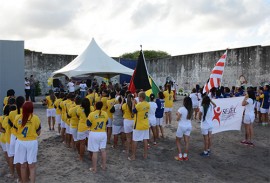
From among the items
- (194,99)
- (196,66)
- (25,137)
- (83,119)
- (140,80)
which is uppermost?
(196,66)

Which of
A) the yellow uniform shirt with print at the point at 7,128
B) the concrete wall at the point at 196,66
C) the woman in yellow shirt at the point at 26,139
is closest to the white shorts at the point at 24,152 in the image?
the woman in yellow shirt at the point at 26,139

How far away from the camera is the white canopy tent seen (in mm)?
12938

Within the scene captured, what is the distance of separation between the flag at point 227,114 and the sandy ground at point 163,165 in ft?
2.16

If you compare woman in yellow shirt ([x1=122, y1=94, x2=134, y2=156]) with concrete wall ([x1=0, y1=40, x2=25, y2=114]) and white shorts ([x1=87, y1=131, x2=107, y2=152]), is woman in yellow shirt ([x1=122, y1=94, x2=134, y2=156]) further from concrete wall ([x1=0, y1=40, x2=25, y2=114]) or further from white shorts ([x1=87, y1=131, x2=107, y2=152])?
concrete wall ([x1=0, y1=40, x2=25, y2=114])

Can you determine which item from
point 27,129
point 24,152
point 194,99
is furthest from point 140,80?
point 24,152

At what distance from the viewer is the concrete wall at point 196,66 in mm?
18141

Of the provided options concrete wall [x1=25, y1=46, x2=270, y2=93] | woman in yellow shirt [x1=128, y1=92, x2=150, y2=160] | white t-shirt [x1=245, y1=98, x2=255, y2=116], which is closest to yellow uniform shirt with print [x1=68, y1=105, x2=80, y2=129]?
woman in yellow shirt [x1=128, y1=92, x2=150, y2=160]

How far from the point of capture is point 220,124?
365 inches

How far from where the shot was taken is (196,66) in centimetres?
2261

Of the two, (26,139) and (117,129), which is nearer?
(26,139)

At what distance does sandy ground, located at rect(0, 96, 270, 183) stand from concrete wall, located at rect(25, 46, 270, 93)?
372 inches

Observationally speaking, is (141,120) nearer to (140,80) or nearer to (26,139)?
(140,80)

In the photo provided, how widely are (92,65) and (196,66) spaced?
11.2 meters

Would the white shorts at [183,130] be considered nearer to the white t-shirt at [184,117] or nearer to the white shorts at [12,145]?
the white t-shirt at [184,117]
